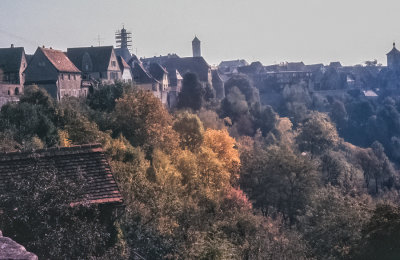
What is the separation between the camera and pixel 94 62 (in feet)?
186

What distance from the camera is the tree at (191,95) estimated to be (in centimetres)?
6469

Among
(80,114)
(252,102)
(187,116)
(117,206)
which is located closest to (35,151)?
(117,206)

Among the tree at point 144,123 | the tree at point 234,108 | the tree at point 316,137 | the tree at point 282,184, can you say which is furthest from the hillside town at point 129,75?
the tree at point 316,137

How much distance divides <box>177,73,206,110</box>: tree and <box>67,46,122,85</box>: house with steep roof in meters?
11.8

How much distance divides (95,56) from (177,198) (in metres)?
36.7

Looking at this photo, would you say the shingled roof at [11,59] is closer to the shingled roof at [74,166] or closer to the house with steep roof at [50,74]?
the house with steep roof at [50,74]

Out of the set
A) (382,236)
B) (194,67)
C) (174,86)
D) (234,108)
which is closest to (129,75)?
(174,86)

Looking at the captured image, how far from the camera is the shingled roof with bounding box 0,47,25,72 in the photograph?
49.8 meters

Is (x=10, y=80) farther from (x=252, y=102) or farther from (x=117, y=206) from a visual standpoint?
(x=252, y=102)

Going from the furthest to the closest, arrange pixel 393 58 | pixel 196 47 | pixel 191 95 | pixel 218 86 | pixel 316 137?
pixel 393 58, pixel 196 47, pixel 218 86, pixel 191 95, pixel 316 137

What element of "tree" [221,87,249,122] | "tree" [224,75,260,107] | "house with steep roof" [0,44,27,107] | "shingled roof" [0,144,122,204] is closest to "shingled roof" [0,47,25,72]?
"house with steep roof" [0,44,27,107]

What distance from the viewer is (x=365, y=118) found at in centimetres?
10219

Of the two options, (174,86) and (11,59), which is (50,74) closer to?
(11,59)

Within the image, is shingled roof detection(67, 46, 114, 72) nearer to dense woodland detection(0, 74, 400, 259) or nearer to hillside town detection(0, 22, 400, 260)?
hillside town detection(0, 22, 400, 260)
